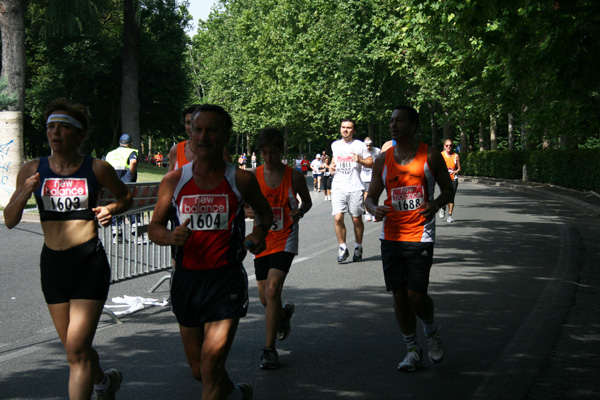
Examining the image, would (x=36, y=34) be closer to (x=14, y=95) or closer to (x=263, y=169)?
(x=14, y=95)

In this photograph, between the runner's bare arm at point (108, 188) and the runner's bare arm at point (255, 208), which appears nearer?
the runner's bare arm at point (255, 208)

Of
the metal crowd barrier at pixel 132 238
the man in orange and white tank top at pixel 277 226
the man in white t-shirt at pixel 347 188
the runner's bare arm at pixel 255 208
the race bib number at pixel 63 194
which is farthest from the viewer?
the man in white t-shirt at pixel 347 188

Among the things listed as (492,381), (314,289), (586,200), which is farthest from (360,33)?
(492,381)

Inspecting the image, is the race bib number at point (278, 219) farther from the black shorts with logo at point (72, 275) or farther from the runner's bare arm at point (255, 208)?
the black shorts with logo at point (72, 275)

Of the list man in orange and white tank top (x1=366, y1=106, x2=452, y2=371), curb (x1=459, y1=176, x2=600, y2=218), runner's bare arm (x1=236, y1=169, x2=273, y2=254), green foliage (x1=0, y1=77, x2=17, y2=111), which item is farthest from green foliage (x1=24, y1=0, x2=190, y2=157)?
runner's bare arm (x1=236, y1=169, x2=273, y2=254)

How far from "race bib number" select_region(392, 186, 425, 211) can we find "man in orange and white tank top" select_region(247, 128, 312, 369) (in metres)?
0.84

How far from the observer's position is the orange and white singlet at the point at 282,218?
6.36m

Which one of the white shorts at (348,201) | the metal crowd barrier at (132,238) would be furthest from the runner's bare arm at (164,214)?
the white shorts at (348,201)

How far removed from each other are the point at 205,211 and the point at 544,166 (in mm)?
34853

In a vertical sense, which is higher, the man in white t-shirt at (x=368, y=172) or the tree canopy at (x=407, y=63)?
the tree canopy at (x=407, y=63)

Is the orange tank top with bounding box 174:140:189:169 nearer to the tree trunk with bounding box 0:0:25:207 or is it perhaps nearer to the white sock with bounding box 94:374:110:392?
the white sock with bounding box 94:374:110:392

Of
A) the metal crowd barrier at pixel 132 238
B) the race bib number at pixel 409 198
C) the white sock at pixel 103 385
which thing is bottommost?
the white sock at pixel 103 385

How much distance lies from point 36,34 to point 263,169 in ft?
121

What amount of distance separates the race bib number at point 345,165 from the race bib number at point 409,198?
19.6ft
